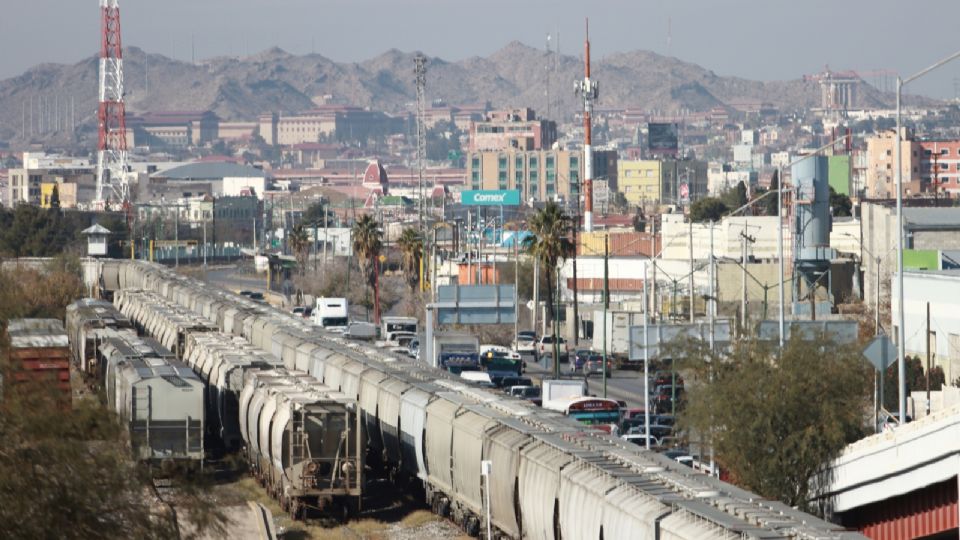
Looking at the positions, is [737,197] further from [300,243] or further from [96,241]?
[96,241]

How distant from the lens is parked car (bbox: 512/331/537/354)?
86250mm

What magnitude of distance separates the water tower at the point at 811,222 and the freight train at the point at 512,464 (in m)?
32.5

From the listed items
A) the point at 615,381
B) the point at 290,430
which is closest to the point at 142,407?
the point at 290,430

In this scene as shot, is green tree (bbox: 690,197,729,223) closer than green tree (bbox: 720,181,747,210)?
Yes

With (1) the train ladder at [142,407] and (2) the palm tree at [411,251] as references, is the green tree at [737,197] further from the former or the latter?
(1) the train ladder at [142,407]

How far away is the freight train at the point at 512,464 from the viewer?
24672 millimetres

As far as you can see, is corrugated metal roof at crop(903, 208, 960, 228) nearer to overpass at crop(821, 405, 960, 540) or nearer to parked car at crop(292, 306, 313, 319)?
parked car at crop(292, 306, 313, 319)

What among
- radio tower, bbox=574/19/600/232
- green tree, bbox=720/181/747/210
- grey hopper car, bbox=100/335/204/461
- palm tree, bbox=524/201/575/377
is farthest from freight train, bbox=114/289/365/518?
green tree, bbox=720/181/747/210

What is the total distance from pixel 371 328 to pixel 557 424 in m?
47.1

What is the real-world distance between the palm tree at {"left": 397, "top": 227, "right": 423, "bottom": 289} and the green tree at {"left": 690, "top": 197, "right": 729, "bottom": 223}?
54.5m

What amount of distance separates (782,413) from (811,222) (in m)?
50.9

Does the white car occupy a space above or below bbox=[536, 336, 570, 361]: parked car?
above

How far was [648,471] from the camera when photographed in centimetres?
2855

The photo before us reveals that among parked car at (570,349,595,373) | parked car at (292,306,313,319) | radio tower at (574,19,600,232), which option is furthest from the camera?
radio tower at (574,19,600,232)
